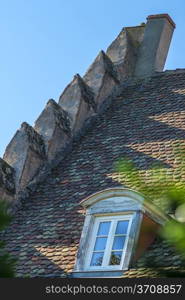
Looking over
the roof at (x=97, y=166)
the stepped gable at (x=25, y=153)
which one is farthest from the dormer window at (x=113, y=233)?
the stepped gable at (x=25, y=153)

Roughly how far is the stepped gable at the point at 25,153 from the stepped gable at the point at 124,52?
3933 millimetres

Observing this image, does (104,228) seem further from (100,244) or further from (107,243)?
(107,243)

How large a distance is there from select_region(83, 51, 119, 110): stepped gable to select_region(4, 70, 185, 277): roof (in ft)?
1.20

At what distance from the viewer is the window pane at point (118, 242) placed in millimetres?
14367

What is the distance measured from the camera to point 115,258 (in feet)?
46.8

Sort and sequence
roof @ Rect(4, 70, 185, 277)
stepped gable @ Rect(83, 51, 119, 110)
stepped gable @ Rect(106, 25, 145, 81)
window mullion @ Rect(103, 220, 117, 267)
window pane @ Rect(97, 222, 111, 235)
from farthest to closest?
stepped gable @ Rect(106, 25, 145, 81) → stepped gable @ Rect(83, 51, 119, 110) → roof @ Rect(4, 70, 185, 277) → window pane @ Rect(97, 222, 111, 235) → window mullion @ Rect(103, 220, 117, 267)

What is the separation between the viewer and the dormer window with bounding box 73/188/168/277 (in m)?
14.2

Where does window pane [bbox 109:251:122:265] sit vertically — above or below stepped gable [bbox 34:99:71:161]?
below

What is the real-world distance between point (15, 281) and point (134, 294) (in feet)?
3.39

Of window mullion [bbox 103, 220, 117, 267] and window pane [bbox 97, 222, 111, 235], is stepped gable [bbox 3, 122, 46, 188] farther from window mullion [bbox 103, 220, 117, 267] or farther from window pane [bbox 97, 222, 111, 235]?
window mullion [bbox 103, 220, 117, 267]

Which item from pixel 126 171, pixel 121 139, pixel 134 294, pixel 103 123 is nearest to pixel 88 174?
pixel 121 139

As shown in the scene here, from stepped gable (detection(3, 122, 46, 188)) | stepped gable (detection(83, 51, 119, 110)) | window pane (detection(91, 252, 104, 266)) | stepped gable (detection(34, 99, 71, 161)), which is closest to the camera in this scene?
window pane (detection(91, 252, 104, 266))

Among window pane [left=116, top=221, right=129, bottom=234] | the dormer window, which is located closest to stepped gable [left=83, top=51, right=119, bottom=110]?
the dormer window

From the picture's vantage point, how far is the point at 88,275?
14.3m
